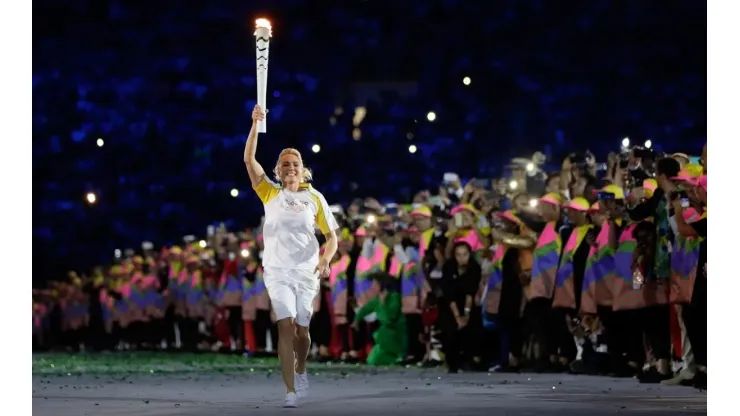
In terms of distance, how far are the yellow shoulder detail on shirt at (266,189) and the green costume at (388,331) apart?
752 centimetres

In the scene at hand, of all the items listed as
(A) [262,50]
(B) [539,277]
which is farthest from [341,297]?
(A) [262,50]

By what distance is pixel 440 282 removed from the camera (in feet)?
68.9

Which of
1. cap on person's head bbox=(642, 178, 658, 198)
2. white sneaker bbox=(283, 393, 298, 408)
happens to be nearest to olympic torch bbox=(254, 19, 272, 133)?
white sneaker bbox=(283, 393, 298, 408)

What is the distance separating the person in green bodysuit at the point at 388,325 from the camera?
22688mm

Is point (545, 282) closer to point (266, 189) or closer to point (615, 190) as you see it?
point (615, 190)

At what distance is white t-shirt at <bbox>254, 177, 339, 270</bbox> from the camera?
15273 mm

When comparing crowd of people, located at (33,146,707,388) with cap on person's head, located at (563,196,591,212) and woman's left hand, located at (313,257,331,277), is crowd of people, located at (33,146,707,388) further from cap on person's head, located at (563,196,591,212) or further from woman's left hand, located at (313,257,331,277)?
woman's left hand, located at (313,257,331,277)

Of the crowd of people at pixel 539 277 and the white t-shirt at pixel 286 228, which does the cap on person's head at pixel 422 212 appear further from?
the white t-shirt at pixel 286 228

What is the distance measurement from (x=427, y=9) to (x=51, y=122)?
11.5 m

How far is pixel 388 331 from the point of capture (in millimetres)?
22859

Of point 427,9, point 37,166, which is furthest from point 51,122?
point 427,9

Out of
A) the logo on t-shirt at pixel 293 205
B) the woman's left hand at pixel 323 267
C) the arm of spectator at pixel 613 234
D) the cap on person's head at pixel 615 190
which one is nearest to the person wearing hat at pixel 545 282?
the cap on person's head at pixel 615 190

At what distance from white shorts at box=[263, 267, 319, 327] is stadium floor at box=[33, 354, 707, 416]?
2.50ft
